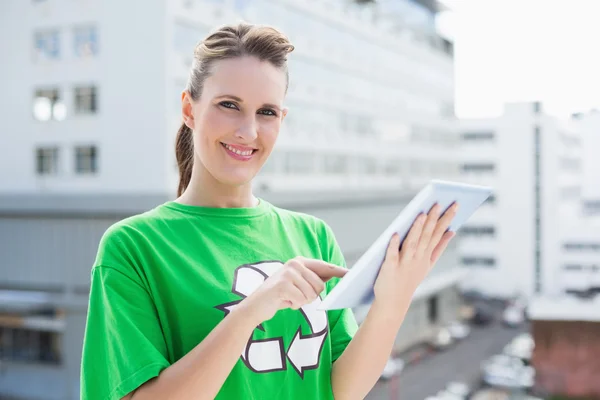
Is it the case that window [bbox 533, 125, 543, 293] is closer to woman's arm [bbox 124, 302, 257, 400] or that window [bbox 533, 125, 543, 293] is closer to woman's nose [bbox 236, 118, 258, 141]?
woman's nose [bbox 236, 118, 258, 141]

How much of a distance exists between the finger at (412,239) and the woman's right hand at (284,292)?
4.1 inches

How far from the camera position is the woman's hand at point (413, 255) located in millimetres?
730

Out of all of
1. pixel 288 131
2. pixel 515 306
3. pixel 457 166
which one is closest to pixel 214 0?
pixel 288 131

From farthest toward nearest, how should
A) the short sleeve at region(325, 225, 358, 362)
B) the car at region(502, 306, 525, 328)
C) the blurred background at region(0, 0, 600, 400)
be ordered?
the car at region(502, 306, 525, 328)
the blurred background at region(0, 0, 600, 400)
the short sleeve at region(325, 225, 358, 362)

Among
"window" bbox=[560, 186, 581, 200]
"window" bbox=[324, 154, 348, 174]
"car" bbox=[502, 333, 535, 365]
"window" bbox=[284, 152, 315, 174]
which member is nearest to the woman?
"window" bbox=[284, 152, 315, 174]

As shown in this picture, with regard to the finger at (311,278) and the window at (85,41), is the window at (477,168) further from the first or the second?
the finger at (311,278)

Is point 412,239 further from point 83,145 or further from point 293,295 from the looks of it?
point 83,145

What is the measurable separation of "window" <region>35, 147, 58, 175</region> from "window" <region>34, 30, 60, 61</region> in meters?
1.15

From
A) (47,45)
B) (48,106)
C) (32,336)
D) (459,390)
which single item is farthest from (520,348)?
(47,45)

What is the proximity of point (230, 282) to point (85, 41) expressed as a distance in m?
8.08

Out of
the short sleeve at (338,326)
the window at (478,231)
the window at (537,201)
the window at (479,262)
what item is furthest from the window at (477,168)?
the short sleeve at (338,326)

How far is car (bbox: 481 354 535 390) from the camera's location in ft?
36.3

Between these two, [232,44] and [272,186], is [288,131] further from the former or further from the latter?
[232,44]

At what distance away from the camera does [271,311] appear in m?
0.69
